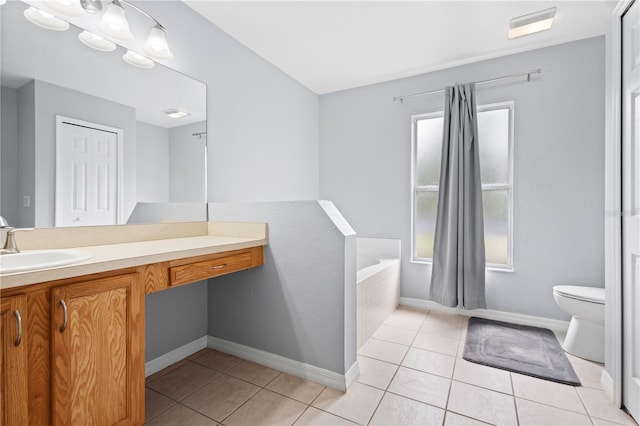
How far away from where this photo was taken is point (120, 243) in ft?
5.59

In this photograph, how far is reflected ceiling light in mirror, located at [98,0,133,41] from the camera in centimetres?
157

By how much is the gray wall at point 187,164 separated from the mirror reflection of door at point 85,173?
351mm

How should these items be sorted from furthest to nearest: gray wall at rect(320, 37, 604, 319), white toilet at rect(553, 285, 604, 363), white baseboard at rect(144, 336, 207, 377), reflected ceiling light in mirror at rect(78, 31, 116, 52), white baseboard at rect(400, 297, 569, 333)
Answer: white baseboard at rect(400, 297, 569, 333), gray wall at rect(320, 37, 604, 319), white toilet at rect(553, 285, 604, 363), white baseboard at rect(144, 336, 207, 377), reflected ceiling light in mirror at rect(78, 31, 116, 52)

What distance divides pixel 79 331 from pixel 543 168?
127 inches

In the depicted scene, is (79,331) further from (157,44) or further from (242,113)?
(242,113)

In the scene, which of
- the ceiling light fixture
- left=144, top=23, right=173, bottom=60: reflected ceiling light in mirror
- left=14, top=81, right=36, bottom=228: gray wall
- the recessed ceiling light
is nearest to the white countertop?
left=14, top=81, right=36, bottom=228: gray wall

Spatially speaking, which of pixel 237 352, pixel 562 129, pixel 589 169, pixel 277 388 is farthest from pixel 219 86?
pixel 589 169

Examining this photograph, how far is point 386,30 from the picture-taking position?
7.76ft

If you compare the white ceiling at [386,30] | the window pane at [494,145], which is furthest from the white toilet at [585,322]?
the white ceiling at [386,30]

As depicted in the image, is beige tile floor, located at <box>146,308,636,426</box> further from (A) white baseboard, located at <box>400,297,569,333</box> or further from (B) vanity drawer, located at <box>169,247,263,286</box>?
(B) vanity drawer, located at <box>169,247,263,286</box>

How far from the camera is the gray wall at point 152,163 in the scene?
5.99ft

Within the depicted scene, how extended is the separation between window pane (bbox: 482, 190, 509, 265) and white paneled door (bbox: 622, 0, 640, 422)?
1.24 m

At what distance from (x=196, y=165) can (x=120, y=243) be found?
71 centimetres

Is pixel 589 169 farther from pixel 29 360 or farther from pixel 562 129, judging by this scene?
pixel 29 360
